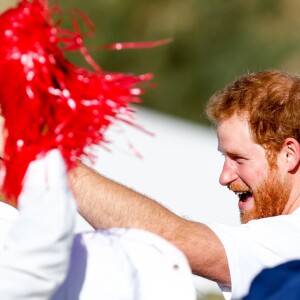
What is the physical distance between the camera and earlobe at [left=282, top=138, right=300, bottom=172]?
3.25 meters

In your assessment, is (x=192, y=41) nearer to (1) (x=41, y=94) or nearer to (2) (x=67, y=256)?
(1) (x=41, y=94)

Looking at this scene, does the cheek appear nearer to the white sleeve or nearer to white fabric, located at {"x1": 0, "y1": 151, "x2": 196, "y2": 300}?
white fabric, located at {"x1": 0, "y1": 151, "x2": 196, "y2": 300}

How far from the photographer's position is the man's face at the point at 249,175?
10.7 feet

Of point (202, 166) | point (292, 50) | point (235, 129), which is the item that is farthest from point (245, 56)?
point (235, 129)

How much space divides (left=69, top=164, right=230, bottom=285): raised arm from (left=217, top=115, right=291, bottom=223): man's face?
0.31 meters

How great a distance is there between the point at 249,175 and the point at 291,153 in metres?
0.14

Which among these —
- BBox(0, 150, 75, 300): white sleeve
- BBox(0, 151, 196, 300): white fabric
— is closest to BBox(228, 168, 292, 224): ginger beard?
BBox(0, 151, 196, 300): white fabric

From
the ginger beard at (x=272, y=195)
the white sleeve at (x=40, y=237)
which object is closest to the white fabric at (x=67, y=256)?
the white sleeve at (x=40, y=237)

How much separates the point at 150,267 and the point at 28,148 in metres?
0.46

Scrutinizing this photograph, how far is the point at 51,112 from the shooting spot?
2447mm

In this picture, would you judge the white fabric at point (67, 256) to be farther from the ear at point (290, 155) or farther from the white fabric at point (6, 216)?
the ear at point (290, 155)

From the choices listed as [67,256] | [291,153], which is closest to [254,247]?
[291,153]

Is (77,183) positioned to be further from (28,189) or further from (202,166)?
(202,166)

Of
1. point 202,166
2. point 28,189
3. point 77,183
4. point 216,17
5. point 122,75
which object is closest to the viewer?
point 28,189
